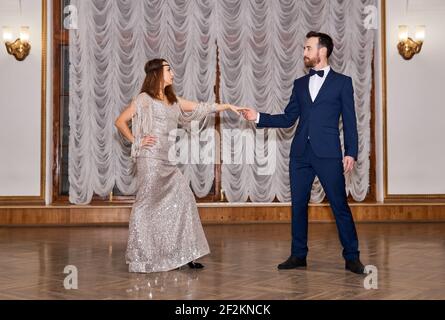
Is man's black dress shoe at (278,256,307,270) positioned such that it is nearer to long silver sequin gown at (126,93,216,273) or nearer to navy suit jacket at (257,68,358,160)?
long silver sequin gown at (126,93,216,273)

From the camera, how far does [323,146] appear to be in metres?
3.49

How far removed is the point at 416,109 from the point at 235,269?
4.58 metres

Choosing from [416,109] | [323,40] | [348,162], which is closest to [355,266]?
[348,162]

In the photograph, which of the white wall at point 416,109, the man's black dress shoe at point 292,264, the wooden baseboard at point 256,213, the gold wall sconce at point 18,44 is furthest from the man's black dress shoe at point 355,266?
the gold wall sconce at point 18,44

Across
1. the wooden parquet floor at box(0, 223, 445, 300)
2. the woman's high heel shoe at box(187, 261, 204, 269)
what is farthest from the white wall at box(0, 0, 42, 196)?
the woman's high heel shoe at box(187, 261, 204, 269)

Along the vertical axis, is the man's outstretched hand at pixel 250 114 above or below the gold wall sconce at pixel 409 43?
below

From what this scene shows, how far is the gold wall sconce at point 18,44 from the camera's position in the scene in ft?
22.1

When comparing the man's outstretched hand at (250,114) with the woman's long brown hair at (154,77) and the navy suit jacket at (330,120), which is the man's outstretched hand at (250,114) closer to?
the navy suit jacket at (330,120)

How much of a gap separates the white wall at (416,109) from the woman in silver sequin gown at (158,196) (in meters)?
4.26

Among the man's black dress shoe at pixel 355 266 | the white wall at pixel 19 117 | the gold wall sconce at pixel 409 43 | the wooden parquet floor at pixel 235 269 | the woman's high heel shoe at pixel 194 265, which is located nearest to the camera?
the wooden parquet floor at pixel 235 269

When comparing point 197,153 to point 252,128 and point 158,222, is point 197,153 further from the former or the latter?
point 158,222

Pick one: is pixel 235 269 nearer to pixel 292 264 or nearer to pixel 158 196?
pixel 292 264

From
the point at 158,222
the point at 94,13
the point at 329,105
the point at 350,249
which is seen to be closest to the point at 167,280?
the point at 158,222
